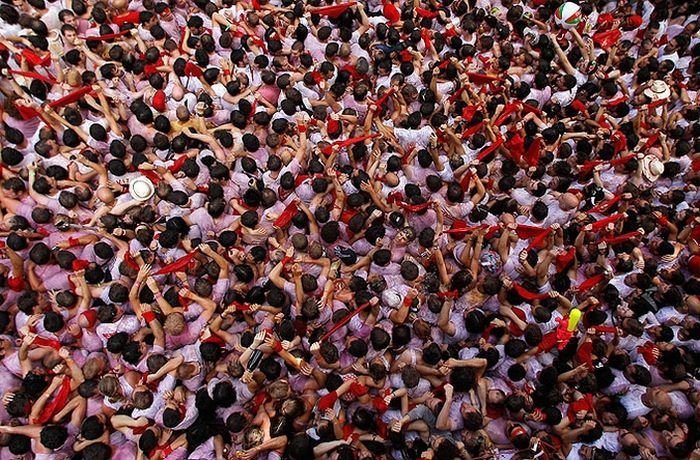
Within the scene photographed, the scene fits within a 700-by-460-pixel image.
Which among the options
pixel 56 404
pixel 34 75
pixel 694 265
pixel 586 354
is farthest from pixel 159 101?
pixel 694 265

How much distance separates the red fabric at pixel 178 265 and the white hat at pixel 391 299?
70.0 inches

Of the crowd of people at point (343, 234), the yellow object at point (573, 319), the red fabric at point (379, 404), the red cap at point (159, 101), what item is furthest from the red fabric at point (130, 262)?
the yellow object at point (573, 319)

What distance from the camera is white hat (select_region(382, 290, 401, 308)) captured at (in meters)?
4.52

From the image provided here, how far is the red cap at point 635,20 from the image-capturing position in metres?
7.14

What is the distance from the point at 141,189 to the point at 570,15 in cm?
589

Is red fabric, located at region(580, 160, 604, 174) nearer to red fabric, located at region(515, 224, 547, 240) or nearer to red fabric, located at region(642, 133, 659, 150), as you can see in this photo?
red fabric, located at region(642, 133, 659, 150)

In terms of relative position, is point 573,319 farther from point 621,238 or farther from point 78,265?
point 78,265

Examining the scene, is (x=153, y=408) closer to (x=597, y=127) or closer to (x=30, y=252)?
(x=30, y=252)

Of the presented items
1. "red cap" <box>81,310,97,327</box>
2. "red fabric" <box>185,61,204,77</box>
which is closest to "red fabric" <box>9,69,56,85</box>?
"red fabric" <box>185,61,204,77</box>

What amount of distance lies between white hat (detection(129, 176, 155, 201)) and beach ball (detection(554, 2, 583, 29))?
575cm

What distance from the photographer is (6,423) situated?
394cm

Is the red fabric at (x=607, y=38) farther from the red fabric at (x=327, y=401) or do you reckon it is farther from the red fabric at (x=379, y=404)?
the red fabric at (x=327, y=401)

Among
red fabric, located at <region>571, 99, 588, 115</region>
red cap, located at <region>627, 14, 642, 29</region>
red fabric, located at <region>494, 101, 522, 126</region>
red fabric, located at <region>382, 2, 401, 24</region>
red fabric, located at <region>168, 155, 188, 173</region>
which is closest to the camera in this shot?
red fabric, located at <region>168, 155, 188, 173</region>

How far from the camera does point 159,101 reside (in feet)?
18.6
